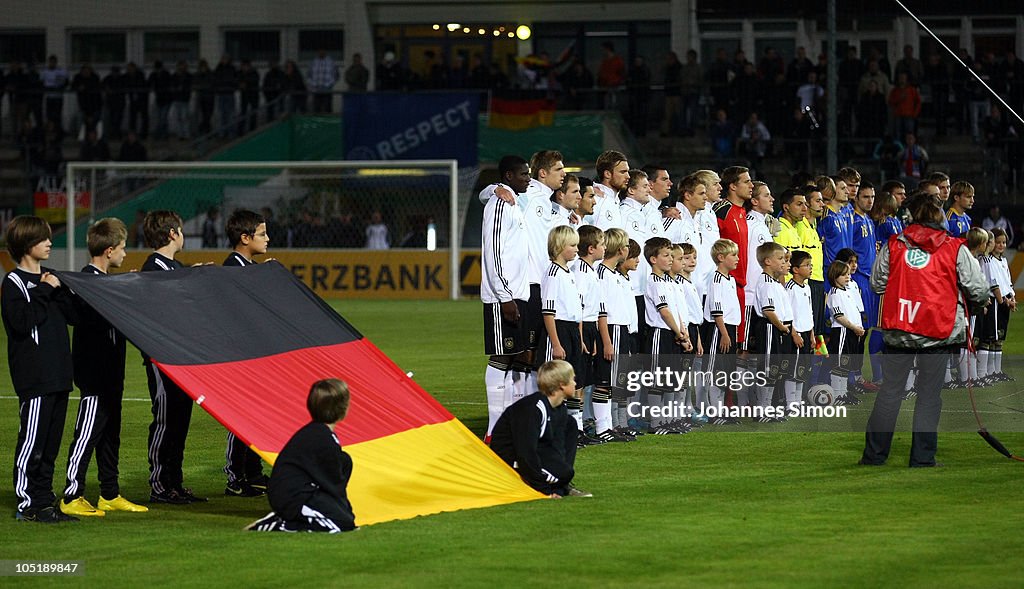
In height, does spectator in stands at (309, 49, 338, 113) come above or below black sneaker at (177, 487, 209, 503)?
above

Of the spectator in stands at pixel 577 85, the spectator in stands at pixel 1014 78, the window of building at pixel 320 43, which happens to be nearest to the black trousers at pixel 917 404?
the spectator in stands at pixel 1014 78

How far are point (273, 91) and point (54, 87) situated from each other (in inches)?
244

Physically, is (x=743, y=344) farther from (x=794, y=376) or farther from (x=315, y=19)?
(x=315, y=19)

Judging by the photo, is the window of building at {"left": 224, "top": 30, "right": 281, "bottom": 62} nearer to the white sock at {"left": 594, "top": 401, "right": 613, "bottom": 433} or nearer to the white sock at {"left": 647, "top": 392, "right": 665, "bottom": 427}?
the white sock at {"left": 647, "top": 392, "right": 665, "bottom": 427}

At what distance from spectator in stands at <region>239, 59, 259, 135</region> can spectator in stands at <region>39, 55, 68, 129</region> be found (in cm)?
477

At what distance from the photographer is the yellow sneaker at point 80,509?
27.8ft

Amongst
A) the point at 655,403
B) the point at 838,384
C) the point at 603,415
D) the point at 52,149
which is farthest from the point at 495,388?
the point at 52,149

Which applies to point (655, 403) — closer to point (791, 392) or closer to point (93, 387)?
point (791, 392)

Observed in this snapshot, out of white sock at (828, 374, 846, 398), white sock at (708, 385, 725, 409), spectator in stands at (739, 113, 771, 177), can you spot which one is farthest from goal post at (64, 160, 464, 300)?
white sock at (708, 385, 725, 409)

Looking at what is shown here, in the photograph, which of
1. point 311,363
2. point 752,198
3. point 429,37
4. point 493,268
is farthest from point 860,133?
point 311,363

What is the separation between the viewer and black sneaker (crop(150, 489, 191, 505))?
8984 mm

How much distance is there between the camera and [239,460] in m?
9.34

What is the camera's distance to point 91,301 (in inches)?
325

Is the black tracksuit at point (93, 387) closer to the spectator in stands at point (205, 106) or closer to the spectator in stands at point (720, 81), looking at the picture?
the spectator in stands at point (720, 81)
